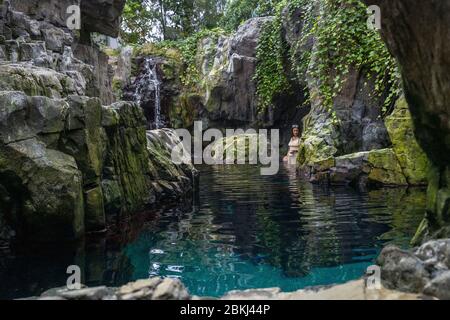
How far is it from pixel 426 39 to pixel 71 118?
5640 mm

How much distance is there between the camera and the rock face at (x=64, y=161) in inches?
256

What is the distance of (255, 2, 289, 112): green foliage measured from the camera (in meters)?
20.1

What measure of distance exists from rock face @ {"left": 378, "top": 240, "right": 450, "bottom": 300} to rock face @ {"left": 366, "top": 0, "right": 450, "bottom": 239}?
0.87m

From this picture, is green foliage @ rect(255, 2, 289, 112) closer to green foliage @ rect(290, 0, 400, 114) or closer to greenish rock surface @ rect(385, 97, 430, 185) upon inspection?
green foliage @ rect(290, 0, 400, 114)

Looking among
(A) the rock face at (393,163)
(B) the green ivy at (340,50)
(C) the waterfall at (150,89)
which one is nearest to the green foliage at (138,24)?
(C) the waterfall at (150,89)

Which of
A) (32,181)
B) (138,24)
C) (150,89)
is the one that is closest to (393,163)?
(32,181)

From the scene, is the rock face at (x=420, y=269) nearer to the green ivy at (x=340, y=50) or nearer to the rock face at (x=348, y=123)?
the green ivy at (x=340, y=50)

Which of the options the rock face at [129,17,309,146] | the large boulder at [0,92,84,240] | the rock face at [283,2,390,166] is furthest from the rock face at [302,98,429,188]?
the rock face at [129,17,309,146]

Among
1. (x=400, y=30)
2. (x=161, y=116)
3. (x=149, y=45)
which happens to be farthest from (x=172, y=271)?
(x=149, y=45)

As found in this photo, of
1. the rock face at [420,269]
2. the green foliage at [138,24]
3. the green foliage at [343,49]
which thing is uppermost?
the green foliage at [138,24]

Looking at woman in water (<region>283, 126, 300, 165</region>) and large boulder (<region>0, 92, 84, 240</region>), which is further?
woman in water (<region>283, 126, 300, 165</region>)

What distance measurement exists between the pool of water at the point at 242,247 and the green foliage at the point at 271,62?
11.1 meters

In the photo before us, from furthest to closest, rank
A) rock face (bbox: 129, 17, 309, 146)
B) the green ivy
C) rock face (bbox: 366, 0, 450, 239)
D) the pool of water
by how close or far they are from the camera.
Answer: rock face (bbox: 129, 17, 309, 146) → the green ivy → the pool of water → rock face (bbox: 366, 0, 450, 239)
